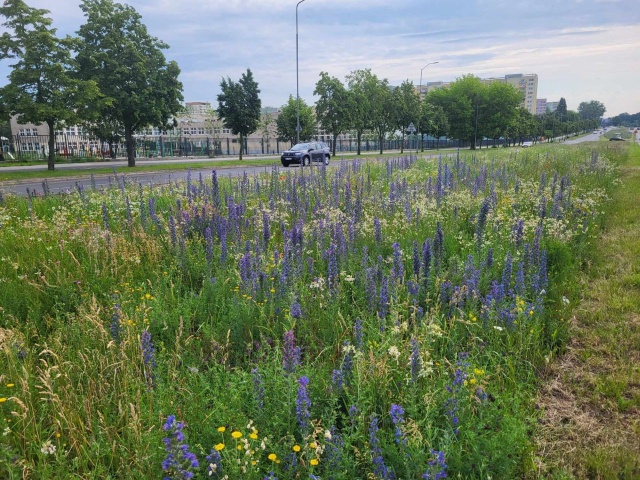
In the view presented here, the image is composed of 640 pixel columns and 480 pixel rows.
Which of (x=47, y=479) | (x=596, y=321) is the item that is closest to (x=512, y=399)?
(x=596, y=321)

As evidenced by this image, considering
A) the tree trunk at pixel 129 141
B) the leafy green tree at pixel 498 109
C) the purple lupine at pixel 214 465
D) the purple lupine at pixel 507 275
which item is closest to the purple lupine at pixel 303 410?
→ the purple lupine at pixel 214 465

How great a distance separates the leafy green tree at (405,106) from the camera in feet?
201

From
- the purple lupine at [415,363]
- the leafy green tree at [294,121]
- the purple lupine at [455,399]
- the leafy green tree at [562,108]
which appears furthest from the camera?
the leafy green tree at [562,108]

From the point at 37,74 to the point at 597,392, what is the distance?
25139mm

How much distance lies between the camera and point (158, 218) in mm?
6516

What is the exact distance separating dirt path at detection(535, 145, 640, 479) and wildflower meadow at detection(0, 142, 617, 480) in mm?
154

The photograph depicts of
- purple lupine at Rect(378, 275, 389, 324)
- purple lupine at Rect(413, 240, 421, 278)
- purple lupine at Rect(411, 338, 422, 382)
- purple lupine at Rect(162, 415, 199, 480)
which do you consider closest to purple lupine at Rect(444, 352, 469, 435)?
purple lupine at Rect(411, 338, 422, 382)

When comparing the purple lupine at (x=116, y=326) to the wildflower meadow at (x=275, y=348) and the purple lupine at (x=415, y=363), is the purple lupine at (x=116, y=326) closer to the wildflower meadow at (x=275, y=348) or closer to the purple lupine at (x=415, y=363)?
the wildflower meadow at (x=275, y=348)

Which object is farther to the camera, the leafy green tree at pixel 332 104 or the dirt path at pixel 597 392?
the leafy green tree at pixel 332 104

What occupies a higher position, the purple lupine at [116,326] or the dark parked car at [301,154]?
the dark parked car at [301,154]

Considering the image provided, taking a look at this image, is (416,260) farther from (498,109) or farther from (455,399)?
(498,109)

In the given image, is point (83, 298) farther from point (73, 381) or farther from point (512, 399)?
point (512, 399)

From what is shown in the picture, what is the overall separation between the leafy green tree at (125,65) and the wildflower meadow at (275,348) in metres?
23.4

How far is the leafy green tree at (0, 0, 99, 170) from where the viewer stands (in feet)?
68.9
